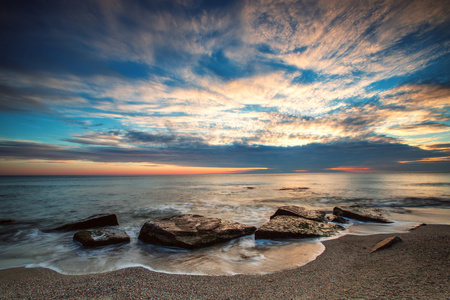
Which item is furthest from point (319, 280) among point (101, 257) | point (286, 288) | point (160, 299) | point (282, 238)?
point (101, 257)

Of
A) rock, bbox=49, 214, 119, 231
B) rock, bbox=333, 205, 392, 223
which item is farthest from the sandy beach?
rock, bbox=333, 205, 392, 223

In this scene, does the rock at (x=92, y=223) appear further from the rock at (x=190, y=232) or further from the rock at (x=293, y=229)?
the rock at (x=293, y=229)

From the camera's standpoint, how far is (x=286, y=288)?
3.48 metres

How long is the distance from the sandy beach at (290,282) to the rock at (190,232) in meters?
1.96

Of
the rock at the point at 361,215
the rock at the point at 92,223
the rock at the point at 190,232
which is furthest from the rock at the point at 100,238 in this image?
the rock at the point at 361,215

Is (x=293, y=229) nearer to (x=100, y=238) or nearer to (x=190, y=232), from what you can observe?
(x=190, y=232)

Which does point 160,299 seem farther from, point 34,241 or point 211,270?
point 34,241

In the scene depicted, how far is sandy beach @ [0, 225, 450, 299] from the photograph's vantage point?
3.23 m

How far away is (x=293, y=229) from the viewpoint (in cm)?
734

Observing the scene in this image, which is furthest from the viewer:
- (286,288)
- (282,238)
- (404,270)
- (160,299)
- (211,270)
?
(282,238)

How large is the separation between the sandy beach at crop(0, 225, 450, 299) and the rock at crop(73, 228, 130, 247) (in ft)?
6.03

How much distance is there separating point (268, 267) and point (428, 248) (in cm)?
402

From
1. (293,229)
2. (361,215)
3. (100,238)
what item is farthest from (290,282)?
(361,215)

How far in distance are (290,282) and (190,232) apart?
13.0 feet
